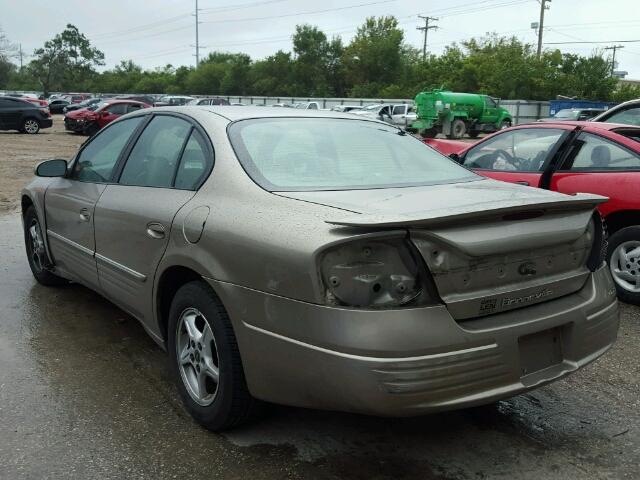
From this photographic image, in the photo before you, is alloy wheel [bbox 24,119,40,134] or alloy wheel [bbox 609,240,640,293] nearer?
alloy wheel [bbox 609,240,640,293]

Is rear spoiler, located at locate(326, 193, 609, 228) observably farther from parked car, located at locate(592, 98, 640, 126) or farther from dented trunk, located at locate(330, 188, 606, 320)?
parked car, located at locate(592, 98, 640, 126)

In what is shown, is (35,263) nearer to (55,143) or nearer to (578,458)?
(578,458)

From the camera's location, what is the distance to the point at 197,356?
3.10 meters

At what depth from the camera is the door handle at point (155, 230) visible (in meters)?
3.25

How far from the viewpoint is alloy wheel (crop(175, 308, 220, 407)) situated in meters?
3.01

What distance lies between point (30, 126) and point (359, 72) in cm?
4893

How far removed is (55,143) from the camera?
22.7m

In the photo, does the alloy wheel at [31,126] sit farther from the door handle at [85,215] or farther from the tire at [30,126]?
the door handle at [85,215]

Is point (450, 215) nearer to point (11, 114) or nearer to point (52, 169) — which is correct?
point (52, 169)

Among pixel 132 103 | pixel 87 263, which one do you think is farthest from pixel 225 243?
pixel 132 103

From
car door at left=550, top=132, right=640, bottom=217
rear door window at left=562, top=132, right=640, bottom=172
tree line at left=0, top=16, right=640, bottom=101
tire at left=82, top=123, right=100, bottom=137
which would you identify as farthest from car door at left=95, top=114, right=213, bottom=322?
tree line at left=0, top=16, right=640, bottom=101

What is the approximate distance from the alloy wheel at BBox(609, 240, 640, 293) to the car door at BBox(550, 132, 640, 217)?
1.03 feet

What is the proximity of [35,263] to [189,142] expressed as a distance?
2763mm

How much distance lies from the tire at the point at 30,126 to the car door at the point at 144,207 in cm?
2567
